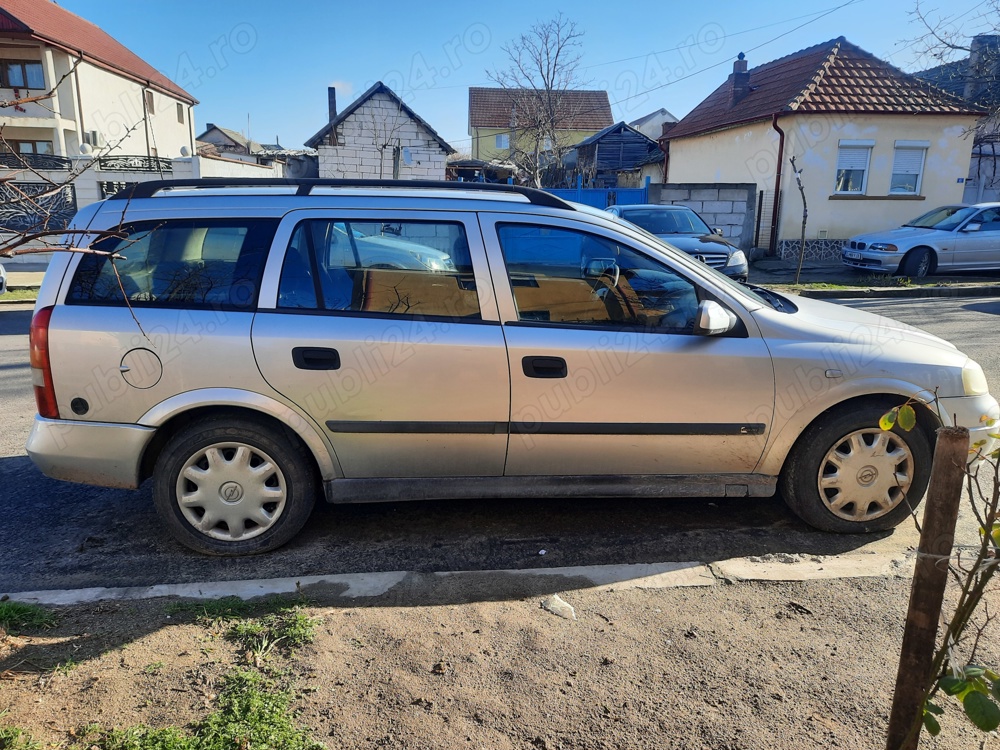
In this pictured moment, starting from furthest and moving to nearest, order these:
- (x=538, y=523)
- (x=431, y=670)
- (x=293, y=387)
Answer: (x=538, y=523)
(x=293, y=387)
(x=431, y=670)

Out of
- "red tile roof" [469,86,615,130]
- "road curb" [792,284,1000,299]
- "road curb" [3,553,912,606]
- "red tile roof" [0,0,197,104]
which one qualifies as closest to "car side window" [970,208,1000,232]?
"road curb" [792,284,1000,299]

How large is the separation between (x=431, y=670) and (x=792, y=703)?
4.32 ft

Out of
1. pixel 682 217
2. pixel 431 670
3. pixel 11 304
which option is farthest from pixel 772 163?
pixel 431 670

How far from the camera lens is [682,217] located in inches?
523

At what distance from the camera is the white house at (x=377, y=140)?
28156 millimetres

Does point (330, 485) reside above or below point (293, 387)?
below

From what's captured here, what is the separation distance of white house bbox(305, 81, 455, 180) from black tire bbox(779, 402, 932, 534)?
85.6ft

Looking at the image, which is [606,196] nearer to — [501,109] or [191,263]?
[191,263]

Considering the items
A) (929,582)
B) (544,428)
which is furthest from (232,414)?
(929,582)

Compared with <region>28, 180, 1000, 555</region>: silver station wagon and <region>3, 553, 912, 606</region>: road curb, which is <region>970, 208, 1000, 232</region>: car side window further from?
<region>3, 553, 912, 606</region>: road curb

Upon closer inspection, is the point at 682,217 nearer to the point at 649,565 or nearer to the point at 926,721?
the point at 649,565

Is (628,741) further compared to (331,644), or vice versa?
(331,644)

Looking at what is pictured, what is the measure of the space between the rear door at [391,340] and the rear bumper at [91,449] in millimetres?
792

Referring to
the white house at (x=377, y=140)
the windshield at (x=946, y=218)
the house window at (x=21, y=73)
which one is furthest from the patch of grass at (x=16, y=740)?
the house window at (x=21, y=73)
